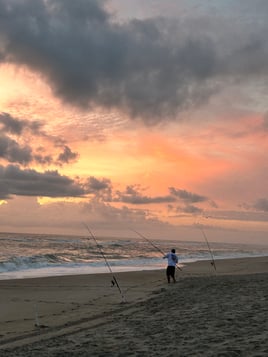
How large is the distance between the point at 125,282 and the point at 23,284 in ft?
14.9

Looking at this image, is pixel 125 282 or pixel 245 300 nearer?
pixel 245 300

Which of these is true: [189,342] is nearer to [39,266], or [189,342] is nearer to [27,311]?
[27,311]

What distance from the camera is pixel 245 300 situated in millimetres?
10016

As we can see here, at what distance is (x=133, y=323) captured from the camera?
8.75 meters

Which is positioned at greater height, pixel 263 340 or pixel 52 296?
pixel 263 340

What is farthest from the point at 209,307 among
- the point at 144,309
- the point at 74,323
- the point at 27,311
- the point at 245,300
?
the point at 27,311

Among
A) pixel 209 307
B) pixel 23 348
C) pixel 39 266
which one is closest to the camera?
pixel 23 348

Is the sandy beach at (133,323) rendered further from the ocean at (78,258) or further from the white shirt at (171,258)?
the white shirt at (171,258)

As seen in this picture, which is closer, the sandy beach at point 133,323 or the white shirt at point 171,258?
the sandy beach at point 133,323

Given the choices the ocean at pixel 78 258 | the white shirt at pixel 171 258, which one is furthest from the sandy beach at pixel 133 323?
the white shirt at pixel 171 258

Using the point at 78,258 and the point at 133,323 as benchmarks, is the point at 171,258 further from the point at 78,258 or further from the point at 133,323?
the point at 78,258

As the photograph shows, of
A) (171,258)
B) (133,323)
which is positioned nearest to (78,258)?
(171,258)

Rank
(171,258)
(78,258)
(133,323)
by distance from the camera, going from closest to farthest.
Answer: (133,323), (171,258), (78,258)

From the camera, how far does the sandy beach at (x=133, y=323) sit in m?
6.30
